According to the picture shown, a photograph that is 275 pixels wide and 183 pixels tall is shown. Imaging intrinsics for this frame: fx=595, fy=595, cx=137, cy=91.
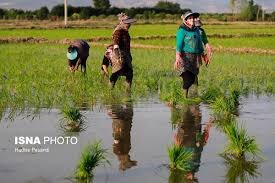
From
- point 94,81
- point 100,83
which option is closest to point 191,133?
point 100,83

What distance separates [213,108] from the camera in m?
9.20

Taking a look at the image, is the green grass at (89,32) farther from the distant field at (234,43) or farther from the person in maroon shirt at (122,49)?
the person in maroon shirt at (122,49)

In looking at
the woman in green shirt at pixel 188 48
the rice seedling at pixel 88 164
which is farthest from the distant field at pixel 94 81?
the rice seedling at pixel 88 164

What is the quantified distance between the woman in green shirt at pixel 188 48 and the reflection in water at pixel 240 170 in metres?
3.96

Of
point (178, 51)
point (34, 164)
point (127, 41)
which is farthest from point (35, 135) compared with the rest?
point (127, 41)

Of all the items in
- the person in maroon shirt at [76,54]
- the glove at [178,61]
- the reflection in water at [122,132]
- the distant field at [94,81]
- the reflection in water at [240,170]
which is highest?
the glove at [178,61]

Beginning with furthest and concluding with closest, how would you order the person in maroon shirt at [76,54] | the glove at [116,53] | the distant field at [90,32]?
1. the distant field at [90,32]
2. the person in maroon shirt at [76,54]
3. the glove at [116,53]

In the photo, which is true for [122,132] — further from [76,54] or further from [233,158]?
[76,54]

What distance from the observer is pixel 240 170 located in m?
5.79

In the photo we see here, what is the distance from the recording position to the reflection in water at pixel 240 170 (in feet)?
18.1

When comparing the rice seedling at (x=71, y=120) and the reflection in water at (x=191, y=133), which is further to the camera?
the rice seedling at (x=71, y=120)

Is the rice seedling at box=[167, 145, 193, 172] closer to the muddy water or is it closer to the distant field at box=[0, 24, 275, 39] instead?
the muddy water

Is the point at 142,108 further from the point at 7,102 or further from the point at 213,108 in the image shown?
the point at 7,102

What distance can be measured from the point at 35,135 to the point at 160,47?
22056 millimetres
